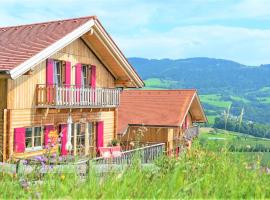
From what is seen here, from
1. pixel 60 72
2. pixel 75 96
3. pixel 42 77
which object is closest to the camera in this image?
pixel 42 77

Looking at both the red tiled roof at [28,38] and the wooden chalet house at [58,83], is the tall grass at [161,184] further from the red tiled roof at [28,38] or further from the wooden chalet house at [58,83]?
the red tiled roof at [28,38]

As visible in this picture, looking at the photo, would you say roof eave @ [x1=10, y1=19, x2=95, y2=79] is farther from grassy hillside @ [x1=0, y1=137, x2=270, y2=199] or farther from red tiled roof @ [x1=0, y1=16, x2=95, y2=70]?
grassy hillside @ [x1=0, y1=137, x2=270, y2=199]

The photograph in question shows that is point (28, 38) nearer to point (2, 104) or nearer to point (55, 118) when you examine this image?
point (55, 118)

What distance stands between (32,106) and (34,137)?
133cm

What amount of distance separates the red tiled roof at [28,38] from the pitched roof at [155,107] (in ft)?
31.1

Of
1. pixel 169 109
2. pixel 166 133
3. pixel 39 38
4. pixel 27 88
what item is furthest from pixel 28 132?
pixel 169 109

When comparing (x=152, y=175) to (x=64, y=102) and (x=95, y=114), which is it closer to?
(x=64, y=102)

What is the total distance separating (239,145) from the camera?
19.1 ft

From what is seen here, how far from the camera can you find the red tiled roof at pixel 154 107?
30031 mm

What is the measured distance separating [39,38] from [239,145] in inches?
608

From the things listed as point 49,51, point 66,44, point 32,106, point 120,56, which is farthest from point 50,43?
point 120,56

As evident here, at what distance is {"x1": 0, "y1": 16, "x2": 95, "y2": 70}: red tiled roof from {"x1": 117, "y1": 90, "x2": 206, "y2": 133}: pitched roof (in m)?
9.49

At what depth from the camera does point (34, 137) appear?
1927 centimetres

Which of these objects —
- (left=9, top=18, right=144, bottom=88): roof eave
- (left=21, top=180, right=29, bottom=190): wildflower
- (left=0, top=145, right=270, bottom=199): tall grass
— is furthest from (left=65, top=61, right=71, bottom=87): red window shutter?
(left=21, top=180, right=29, bottom=190): wildflower
